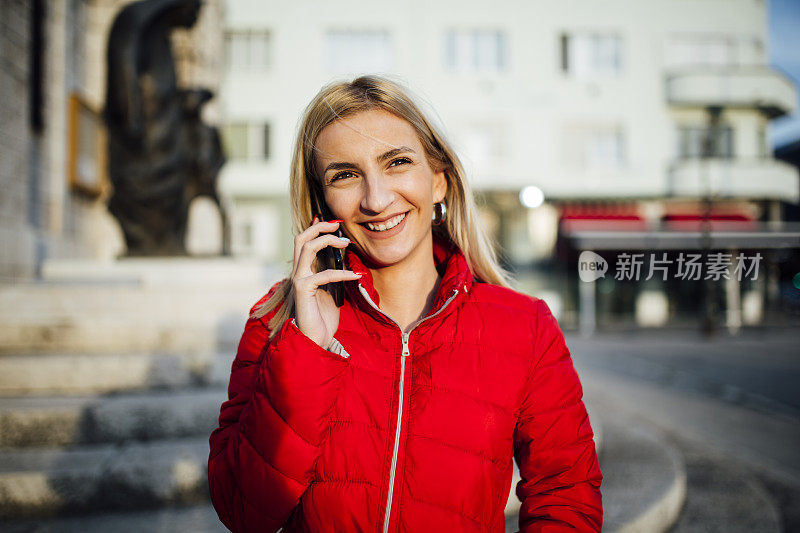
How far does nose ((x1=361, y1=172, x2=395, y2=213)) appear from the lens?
1.50 m

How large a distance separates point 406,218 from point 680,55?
24.1 m

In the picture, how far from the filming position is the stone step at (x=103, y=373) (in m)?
3.54

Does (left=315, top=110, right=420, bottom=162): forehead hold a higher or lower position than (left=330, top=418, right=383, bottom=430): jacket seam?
higher

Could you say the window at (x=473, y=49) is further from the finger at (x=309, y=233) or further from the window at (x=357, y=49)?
the finger at (x=309, y=233)

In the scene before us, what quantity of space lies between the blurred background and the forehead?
0.74 ft

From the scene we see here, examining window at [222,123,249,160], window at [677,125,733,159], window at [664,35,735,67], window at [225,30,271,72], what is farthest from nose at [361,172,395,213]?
window at [664,35,735,67]

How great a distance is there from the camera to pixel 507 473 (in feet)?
4.98

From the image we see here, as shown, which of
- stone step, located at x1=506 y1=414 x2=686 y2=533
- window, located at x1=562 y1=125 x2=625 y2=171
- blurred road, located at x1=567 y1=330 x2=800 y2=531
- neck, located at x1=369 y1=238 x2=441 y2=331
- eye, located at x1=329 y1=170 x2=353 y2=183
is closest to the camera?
eye, located at x1=329 y1=170 x2=353 y2=183

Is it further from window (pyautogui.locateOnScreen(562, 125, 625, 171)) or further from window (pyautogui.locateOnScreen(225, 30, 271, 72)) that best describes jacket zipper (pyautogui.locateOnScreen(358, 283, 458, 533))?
window (pyautogui.locateOnScreen(225, 30, 271, 72))

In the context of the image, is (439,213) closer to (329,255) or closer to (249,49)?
(329,255)

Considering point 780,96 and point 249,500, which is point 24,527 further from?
point 780,96

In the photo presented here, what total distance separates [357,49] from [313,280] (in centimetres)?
2064

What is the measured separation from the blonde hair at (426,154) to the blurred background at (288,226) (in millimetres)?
127

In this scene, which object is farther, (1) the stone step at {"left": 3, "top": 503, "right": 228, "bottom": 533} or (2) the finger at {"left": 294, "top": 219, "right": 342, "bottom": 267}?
(1) the stone step at {"left": 3, "top": 503, "right": 228, "bottom": 533}
